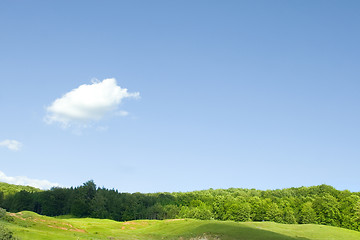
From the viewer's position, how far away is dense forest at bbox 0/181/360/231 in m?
126

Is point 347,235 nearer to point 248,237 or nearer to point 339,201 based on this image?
point 248,237

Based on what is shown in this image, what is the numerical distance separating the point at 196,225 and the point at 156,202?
293ft

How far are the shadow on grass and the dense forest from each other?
200ft

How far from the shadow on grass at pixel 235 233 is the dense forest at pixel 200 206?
60964mm

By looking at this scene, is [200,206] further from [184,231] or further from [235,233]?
[235,233]

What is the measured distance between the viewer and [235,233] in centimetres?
6469

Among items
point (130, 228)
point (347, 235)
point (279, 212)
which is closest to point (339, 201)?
point (279, 212)

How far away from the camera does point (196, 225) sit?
7406cm

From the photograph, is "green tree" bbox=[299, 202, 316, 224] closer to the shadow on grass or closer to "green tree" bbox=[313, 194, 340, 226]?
"green tree" bbox=[313, 194, 340, 226]

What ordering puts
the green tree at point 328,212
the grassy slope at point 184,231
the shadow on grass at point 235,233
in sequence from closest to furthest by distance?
the grassy slope at point 184,231, the shadow on grass at point 235,233, the green tree at point 328,212

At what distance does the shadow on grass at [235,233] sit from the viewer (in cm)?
6151

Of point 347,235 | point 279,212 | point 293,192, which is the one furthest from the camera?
point 293,192

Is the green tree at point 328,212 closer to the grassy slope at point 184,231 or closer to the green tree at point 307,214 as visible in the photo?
the green tree at point 307,214

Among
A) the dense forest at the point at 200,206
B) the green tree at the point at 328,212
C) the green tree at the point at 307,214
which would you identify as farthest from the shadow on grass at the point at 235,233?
the green tree at the point at 328,212
